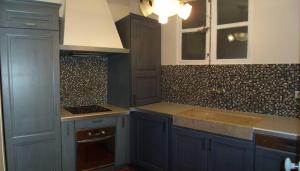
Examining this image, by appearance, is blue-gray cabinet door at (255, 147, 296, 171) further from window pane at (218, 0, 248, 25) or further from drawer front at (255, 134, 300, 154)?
window pane at (218, 0, 248, 25)

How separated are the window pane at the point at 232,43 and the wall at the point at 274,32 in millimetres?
83

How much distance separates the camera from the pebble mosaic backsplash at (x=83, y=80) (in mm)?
2725

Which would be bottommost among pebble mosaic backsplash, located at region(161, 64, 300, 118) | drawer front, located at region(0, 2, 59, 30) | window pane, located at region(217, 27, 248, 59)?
pebble mosaic backsplash, located at region(161, 64, 300, 118)

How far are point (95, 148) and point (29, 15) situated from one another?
153 centimetres

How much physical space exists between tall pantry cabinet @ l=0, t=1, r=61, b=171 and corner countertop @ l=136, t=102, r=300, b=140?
1102 mm

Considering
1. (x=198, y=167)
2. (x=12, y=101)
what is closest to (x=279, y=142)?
(x=198, y=167)

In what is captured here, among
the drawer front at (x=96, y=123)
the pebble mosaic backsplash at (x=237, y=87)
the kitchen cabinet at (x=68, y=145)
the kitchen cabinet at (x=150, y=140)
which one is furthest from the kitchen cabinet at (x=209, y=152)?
the kitchen cabinet at (x=68, y=145)

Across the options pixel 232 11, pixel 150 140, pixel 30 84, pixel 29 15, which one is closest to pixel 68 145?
pixel 30 84

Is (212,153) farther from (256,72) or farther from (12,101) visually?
(12,101)

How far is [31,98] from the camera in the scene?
206cm

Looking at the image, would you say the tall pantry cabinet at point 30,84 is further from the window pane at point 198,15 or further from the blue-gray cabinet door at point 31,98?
the window pane at point 198,15

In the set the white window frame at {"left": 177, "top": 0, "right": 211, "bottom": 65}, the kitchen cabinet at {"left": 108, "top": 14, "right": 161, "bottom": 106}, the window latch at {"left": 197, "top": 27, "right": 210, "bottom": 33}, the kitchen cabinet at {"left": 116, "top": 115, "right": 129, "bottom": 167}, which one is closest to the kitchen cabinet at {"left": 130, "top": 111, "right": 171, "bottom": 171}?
the kitchen cabinet at {"left": 116, "top": 115, "right": 129, "bottom": 167}

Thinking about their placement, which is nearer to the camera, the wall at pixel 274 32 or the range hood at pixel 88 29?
the wall at pixel 274 32

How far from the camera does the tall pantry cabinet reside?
1.95 metres
